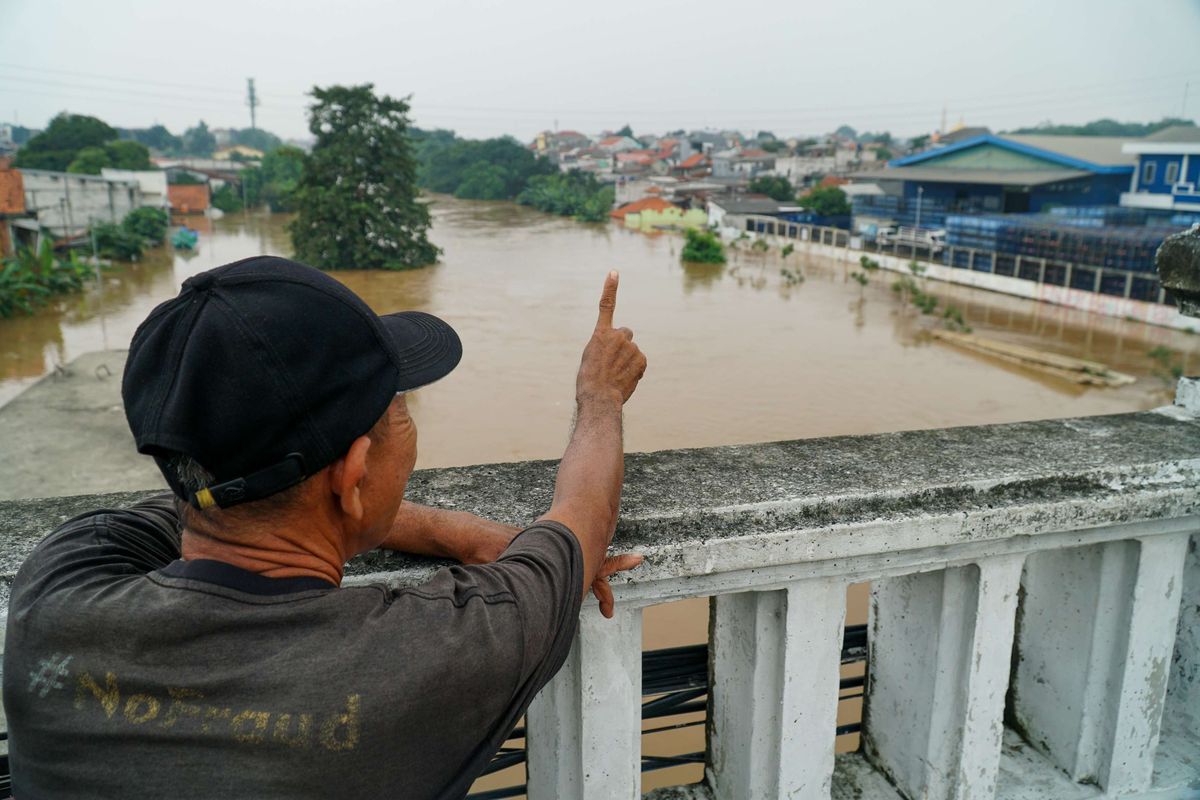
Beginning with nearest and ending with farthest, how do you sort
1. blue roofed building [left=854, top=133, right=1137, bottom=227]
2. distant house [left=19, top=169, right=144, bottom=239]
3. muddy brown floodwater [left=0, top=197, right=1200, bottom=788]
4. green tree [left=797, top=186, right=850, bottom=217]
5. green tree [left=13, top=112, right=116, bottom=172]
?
muddy brown floodwater [left=0, top=197, right=1200, bottom=788] < distant house [left=19, top=169, right=144, bottom=239] < blue roofed building [left=854, top=133, right=1137, bottom=227] < green tree [left=797, top=186, right=850, bottom=217] < green tree [left=13, top=112, right=116, bottom=172]

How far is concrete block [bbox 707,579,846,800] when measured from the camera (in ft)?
3.61

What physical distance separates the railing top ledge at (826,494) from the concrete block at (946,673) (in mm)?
103

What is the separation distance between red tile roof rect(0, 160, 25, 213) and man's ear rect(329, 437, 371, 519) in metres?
23.7

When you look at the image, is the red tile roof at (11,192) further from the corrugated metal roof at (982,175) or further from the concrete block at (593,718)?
the concrete block at (593,718)

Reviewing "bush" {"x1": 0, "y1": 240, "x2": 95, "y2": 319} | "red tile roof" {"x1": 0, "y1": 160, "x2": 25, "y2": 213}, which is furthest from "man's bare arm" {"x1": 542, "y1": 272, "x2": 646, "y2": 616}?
"red tile roof" {"x1": 0, "y1": 160, "x2": 25, "y2": 213}

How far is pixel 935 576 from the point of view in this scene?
1.19m

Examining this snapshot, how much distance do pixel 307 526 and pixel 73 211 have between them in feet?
92.4

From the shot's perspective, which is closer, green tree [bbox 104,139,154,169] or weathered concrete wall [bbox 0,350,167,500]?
weathered concrete wall [bbox 0,350,167,500]

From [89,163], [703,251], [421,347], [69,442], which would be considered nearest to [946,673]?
[421,347]

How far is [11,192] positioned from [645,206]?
22.0 metres

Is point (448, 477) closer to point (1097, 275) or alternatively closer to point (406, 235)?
point (1097, 275)

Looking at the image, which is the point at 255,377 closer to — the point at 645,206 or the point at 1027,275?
the point at 1027,275

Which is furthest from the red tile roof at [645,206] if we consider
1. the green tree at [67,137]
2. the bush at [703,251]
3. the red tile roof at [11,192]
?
the green tree at [67,137]

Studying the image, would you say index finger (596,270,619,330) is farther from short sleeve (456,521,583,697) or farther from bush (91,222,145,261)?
bush (91,222,145,261)
